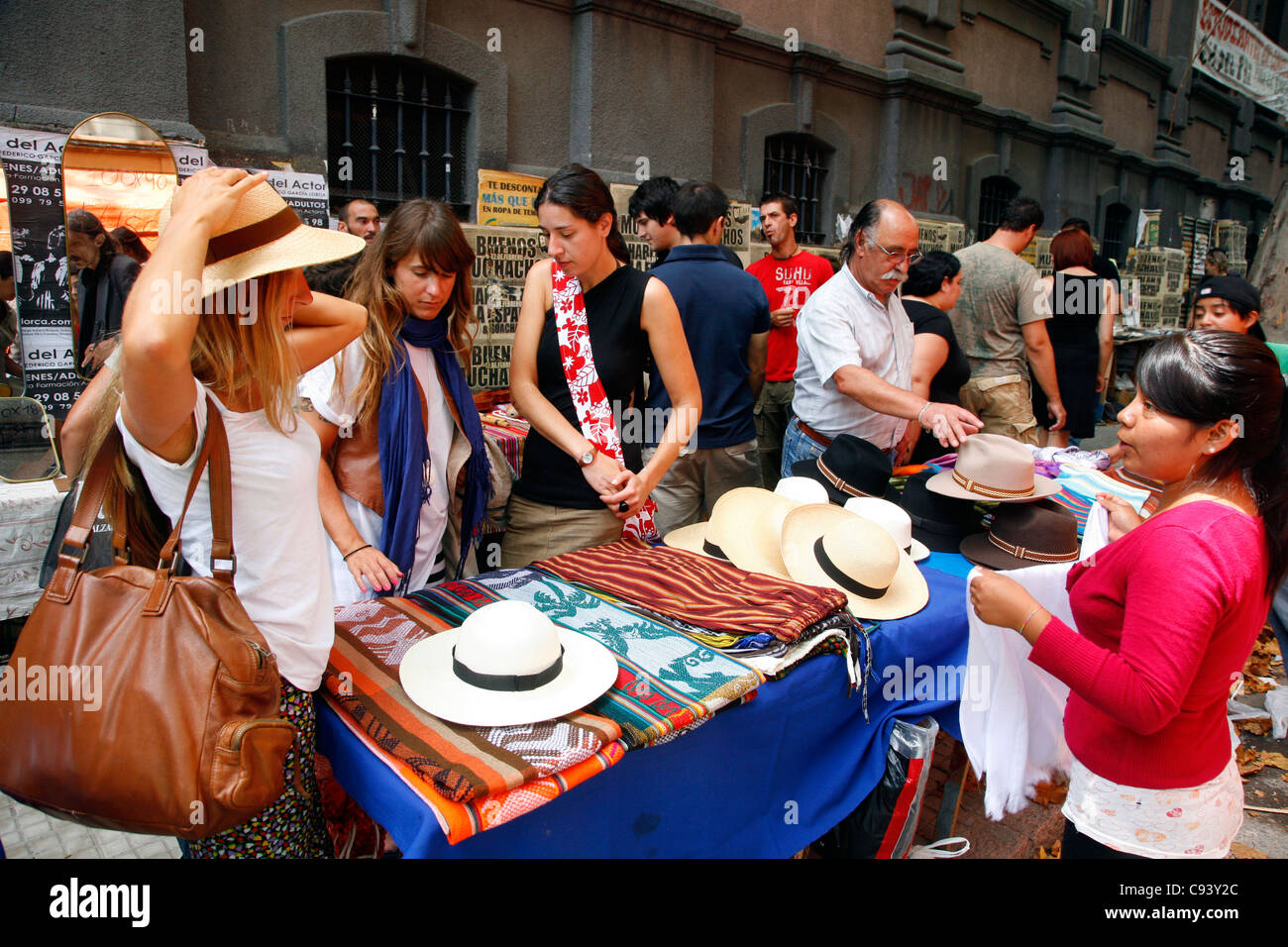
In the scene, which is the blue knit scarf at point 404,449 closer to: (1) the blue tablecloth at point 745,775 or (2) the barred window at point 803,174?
(1) the blue tablecloth at point 745,775

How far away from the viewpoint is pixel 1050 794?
3.34 metres

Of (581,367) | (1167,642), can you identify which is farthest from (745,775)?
(581,367)

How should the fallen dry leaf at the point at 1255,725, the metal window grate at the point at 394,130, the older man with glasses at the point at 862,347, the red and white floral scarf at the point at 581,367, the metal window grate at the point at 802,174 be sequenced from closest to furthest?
the red and white floral scarf at the point at 581,367 → the older man with glasses at the point at 862,347 → the fallen dry leaf at the point at 1255,725 → the metal window grate at the point at 394,130 → the metal window grate at the point at 802,174

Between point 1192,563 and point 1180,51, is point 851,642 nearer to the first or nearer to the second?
point 1192,563

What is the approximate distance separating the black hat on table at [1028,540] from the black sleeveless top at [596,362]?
1.38m

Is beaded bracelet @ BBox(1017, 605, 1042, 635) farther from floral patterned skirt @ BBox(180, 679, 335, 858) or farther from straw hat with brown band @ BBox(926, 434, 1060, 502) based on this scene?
floral patterned skirt @ BBox(180, 679, 335, 858)

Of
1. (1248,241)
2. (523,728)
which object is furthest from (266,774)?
(1248,241)

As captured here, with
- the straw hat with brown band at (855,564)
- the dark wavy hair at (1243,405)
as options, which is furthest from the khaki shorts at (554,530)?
the dark wavy hair at (1243,405)

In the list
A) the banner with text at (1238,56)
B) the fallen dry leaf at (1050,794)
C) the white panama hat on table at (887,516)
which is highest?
the banner with text at (1238,56)

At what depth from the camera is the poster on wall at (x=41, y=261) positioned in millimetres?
3914

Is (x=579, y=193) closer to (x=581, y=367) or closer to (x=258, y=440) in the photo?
(x=581, y=367)

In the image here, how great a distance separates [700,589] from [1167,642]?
1.11 metres

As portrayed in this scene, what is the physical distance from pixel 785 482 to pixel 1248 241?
24.2m

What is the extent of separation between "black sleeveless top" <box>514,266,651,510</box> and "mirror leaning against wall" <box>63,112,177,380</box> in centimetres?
256
